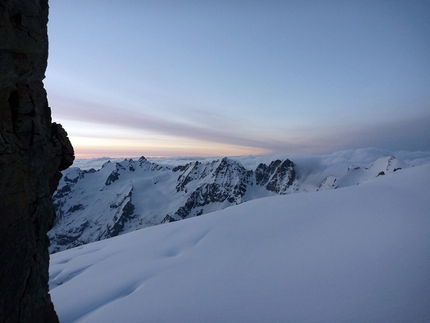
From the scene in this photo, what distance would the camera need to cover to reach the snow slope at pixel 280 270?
213 inches

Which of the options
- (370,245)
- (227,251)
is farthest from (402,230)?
(227,251)

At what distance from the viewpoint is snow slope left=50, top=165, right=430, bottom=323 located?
541cm

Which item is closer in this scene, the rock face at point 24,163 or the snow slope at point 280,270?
the rock face at point 24,163

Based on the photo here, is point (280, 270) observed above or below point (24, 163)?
below

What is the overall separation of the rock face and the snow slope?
2064mm

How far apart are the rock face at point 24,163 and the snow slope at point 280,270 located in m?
2.06

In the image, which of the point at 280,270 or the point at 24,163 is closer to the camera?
the point at 24,163

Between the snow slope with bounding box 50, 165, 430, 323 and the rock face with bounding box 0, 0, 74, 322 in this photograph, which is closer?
the rock face with bounding box 0, 0, 74, 322

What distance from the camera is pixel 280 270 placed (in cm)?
717

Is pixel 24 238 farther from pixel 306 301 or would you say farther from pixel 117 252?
pixel 117 252

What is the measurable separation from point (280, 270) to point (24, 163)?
25.5 feet

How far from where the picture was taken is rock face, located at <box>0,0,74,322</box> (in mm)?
4883

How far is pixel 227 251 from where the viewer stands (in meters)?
9.59

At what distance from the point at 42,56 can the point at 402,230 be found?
12.7 meters
